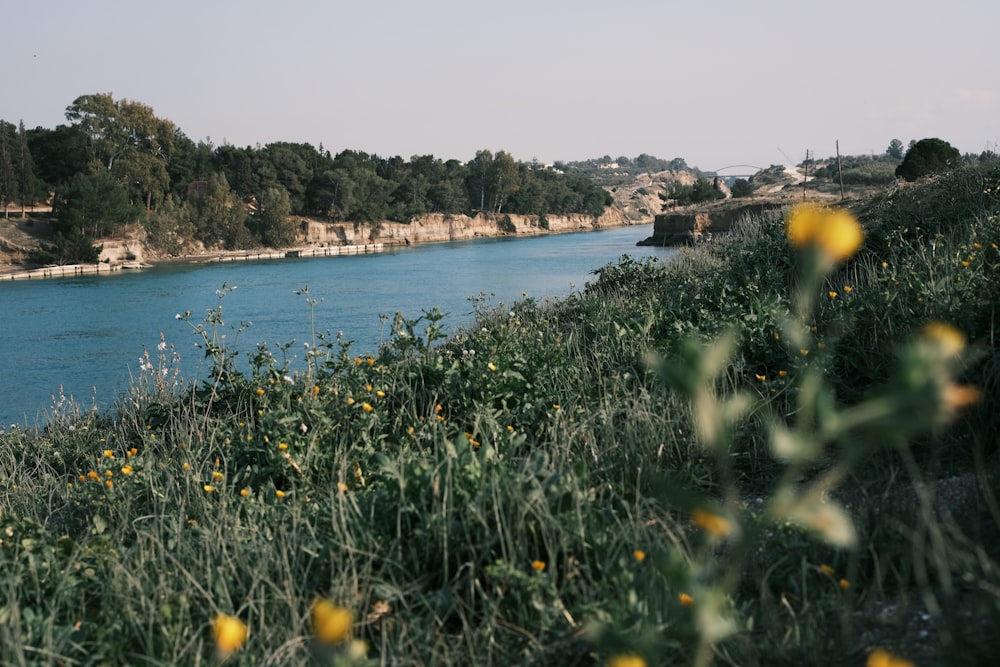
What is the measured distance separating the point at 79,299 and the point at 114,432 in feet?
112

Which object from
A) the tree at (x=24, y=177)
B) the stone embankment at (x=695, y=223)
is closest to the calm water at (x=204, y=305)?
the stone embankment at (x=695, y=223)

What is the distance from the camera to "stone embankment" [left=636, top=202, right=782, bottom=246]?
4044 cm

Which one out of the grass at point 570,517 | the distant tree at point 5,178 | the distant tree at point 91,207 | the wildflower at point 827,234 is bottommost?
the grass at point 570,517

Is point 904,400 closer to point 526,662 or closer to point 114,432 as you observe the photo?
point 526,662

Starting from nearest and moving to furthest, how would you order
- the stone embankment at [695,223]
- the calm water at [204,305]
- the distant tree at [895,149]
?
the calm water at [204,305], the stone embankment at [695,223], the distant tree at [895,149]

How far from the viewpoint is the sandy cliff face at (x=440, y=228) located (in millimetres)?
74719

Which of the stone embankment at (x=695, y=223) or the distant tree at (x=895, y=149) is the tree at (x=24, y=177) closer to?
the stone embankment at (x=695, y=223)

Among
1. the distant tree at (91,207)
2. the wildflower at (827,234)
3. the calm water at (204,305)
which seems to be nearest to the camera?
the wildflower at (827,234)

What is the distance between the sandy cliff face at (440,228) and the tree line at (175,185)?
3.91 ft

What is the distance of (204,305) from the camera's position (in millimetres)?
34625

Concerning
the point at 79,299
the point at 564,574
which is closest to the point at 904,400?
the point at 564,574

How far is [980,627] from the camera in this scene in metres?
2.15

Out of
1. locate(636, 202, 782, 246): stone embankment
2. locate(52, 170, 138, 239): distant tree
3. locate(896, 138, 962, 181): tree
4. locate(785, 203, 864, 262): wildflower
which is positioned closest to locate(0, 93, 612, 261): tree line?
locate(52, 170, 138, 239): distant tree

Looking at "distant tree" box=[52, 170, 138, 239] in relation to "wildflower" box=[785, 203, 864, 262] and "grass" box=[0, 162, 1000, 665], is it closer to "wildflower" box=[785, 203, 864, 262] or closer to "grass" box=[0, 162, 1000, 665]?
"grass" box=[0, 162, 1000, 665]
